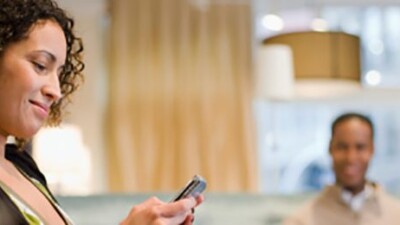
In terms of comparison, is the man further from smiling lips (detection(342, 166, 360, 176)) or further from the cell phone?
the cell phone

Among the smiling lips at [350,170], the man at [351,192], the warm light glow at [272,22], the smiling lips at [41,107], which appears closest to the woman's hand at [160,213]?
the smiling lips at [41,107]

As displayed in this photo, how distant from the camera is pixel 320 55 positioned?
3.34 metres

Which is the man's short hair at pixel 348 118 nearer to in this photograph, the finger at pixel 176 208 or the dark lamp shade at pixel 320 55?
the dark lamp shade at pixel 320 55

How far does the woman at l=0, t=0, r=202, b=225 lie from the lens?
29.2 inches

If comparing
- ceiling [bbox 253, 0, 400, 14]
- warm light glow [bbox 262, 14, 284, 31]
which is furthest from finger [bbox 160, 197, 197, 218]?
warm light glow [bbox 262, 14, 284, 31]

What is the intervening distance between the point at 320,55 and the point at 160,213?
2702 millimetres

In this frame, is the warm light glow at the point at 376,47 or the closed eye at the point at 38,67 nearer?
the closed eye at the point at 38,67

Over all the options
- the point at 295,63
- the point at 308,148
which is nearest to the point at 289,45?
the point at 295,63

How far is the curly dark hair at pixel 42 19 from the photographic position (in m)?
0.78

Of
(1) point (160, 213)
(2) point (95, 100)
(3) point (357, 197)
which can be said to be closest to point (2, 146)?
(1) point (160, 213)

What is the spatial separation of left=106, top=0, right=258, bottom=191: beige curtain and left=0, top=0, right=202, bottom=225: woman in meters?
4.51

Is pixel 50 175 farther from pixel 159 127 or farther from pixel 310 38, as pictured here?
pixel 310 38

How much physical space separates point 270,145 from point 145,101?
3.41ft

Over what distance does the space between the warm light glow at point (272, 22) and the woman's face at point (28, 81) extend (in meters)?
4.89
